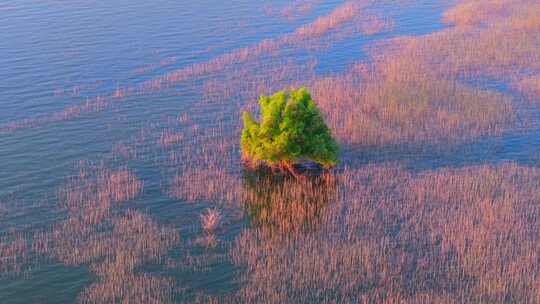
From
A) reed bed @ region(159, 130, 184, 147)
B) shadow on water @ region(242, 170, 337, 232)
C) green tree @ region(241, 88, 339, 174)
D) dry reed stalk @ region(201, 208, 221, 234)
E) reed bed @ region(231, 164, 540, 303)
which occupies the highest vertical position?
green tree @ region(241, 88, 339, 174)

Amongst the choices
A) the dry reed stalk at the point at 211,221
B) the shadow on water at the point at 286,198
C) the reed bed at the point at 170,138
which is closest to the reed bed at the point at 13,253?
the dry reed stalk at the point at 211,221

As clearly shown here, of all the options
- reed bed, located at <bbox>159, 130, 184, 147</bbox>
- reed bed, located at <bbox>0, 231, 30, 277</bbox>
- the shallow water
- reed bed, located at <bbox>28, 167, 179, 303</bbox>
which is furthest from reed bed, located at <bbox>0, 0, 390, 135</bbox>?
reed bed, located at <bbox>0, 231, 30, 277</bbox>

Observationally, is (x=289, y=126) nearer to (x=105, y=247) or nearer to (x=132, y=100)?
(x=105, y=247)

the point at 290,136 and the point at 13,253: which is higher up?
the point at 290,136

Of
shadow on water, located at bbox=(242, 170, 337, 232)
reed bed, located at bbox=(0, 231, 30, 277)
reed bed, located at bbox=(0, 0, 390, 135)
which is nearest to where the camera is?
reed bed, located at bbox=(0, 231, 30, 277)

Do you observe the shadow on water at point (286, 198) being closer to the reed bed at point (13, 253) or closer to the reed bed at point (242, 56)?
the reed bed at point (13, 253)

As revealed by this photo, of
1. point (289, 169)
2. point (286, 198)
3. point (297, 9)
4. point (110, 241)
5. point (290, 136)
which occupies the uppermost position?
point (297, 9)

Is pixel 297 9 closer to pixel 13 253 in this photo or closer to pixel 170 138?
pixel 170 138

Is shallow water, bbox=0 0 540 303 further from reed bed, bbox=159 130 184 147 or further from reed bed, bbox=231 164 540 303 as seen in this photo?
reed bed, bbox=231 164 540 303

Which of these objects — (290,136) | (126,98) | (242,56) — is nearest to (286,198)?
(290,136)
